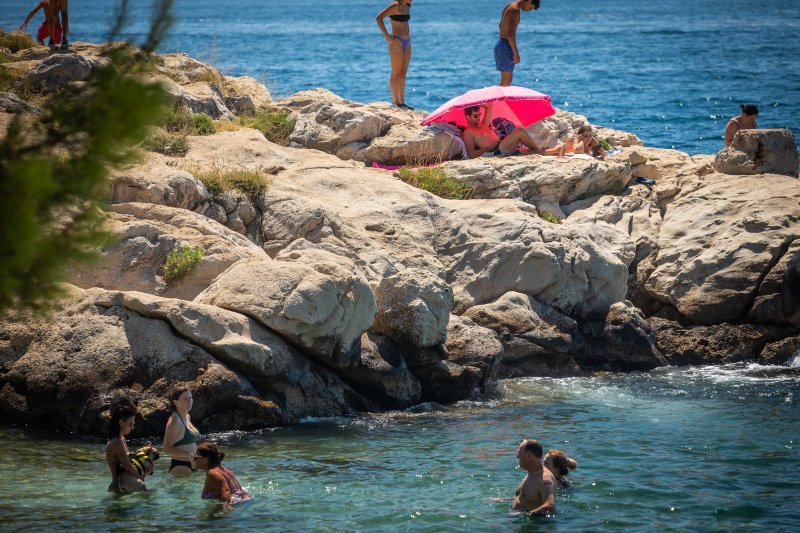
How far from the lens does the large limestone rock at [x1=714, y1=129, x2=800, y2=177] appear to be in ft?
77.4

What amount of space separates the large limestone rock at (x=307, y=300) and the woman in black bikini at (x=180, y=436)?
2744 millimetres

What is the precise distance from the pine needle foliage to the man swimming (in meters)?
5.87

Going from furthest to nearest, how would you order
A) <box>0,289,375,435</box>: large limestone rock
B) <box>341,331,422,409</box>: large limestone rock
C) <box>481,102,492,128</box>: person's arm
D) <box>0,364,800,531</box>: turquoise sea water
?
<box>481,102,492,128</box>: person's arm
<box>341,331,422,409</box>: large limestone rock
<box>0,289,375,435</box>: large limestone rock
<box>0,364,800,531</box>: turquoise sea water

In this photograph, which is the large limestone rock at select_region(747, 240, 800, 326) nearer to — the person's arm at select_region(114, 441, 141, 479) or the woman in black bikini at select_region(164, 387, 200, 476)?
the woman in black bikini at select_region(164, 387, 200, 476)

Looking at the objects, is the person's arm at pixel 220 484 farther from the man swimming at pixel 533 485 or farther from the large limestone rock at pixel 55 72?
the large limestone rock at pixel 55 72

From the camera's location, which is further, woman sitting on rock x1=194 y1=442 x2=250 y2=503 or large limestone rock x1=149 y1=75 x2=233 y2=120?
large limestone rock x1=149 y1=75 x2=233 y2=120

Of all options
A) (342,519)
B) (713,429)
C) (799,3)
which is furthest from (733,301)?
(799,3)

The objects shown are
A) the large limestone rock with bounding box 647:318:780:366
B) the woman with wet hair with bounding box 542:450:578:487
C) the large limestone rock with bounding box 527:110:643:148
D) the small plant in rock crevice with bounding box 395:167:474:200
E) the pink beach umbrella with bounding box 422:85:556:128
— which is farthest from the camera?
the large limestone rock with bounding box 527:110:643:148

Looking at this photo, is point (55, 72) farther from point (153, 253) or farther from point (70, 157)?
point (70, 157)

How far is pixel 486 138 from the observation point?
24109 mm

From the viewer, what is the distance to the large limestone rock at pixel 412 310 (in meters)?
17.0

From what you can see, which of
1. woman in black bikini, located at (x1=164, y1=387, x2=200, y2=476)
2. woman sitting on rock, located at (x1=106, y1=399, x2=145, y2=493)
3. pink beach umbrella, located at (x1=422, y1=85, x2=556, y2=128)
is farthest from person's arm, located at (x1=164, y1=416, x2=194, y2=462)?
pink beach umbrella, located at (x1=422, y1=85, x2=556, y2=128)

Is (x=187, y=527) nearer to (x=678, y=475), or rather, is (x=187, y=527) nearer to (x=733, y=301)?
(x=678, y=475)

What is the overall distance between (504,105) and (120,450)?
1543 cm
